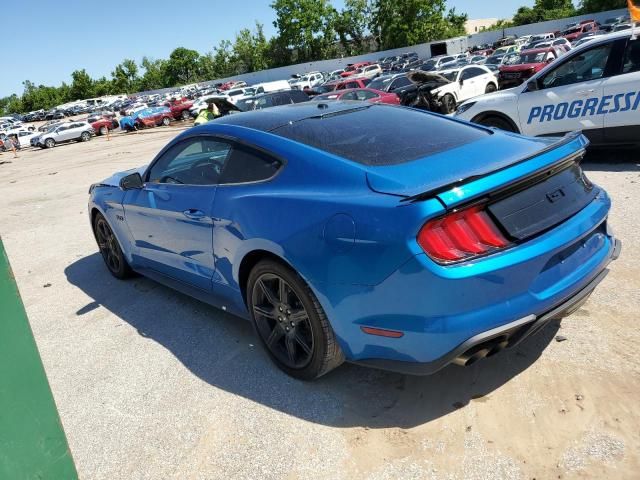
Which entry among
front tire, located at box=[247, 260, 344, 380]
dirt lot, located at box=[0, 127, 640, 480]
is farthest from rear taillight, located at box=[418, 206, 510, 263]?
dirt lot, located at box=[0, 127, 640, 480]

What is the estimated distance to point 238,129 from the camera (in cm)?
354

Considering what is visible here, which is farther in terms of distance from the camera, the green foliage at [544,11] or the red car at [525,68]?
the green foliage at [544,11]

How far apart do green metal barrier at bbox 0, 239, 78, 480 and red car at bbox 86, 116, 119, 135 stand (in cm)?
4092

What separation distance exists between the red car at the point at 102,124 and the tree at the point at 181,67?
73.0 metres

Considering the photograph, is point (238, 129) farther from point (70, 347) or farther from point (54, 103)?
point (54, 103)

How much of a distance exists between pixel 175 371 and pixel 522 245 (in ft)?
7.86

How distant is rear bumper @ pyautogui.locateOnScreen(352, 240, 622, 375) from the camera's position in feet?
7.84

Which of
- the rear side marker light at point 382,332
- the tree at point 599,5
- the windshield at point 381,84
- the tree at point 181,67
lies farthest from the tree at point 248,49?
the rear side marker light at point 382,332

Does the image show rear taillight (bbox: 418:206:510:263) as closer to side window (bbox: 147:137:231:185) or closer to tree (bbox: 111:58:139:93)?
side window (bbox: 147:137:231:185)

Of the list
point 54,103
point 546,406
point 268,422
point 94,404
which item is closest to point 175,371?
point 94,404

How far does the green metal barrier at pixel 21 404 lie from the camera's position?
5.83ft

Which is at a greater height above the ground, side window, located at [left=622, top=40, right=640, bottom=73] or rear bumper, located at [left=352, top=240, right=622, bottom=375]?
side window, located at [left=622, top=40, right=640, bottom=73]

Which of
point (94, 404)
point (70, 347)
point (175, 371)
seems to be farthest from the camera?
point (70, 347)

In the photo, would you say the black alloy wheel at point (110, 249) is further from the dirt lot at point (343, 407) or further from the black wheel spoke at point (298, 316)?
the black wheel spoke at point (298, 316)
